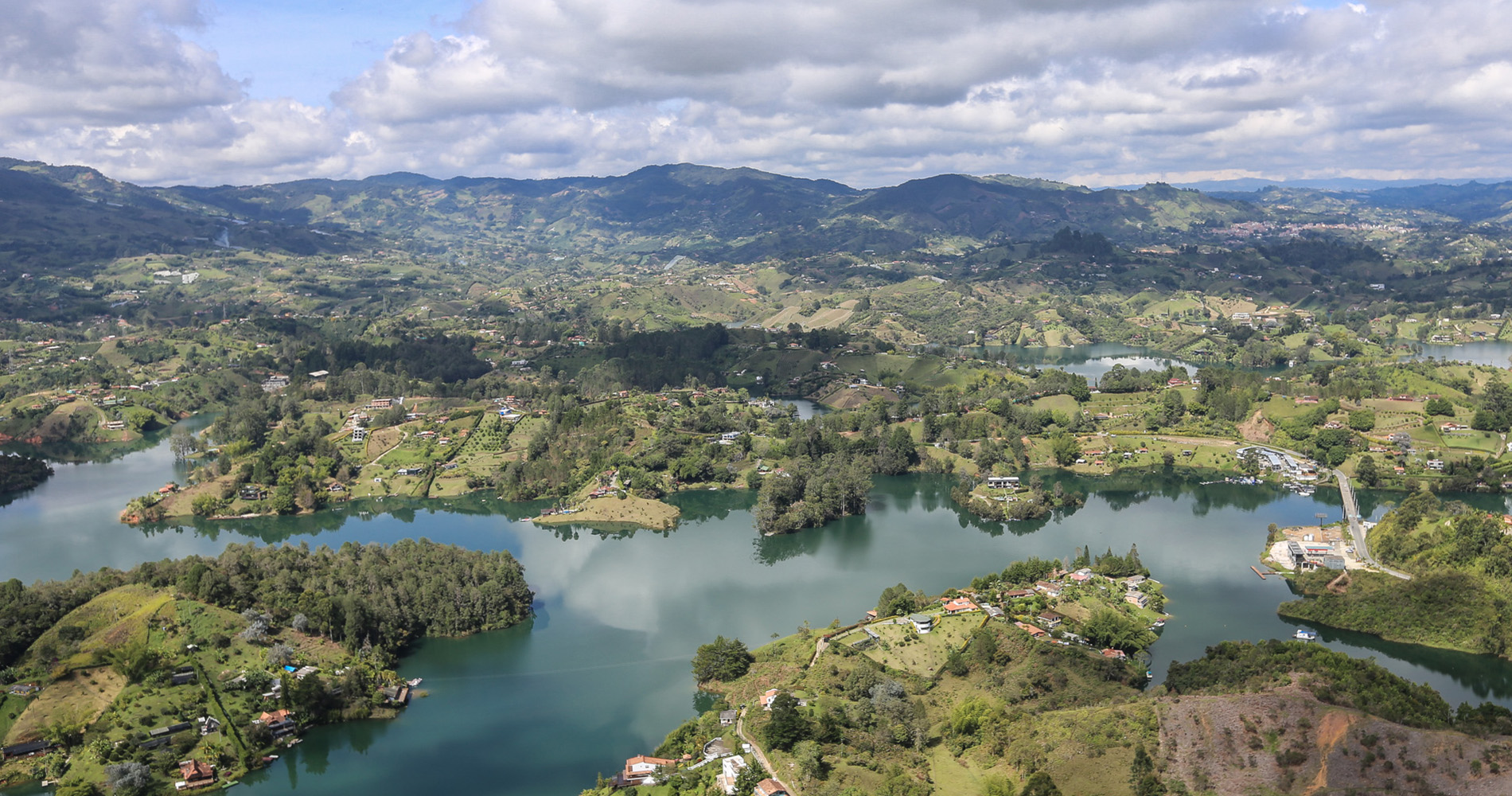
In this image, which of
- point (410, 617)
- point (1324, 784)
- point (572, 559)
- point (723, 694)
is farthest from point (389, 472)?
point (1324, 784)

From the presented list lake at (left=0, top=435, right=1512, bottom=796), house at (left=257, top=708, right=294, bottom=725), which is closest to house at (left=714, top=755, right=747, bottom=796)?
lake at (left=0, top=435, right=1512, bottom=796)

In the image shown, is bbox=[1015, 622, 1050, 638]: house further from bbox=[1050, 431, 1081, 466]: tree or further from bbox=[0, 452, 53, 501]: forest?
bbox=[0, 452, 53, 501]: forest

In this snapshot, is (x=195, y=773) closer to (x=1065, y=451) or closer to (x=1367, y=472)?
(x=1065, y=451)

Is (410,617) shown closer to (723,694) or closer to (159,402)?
(723,694)

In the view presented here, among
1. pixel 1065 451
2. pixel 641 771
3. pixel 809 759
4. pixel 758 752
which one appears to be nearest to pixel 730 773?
pixel 758 752

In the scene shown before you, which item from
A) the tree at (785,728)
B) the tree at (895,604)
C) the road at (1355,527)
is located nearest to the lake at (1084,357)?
the road at (1355,527)

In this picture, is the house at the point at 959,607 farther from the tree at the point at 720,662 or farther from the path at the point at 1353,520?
the path at the point at 1353,520
